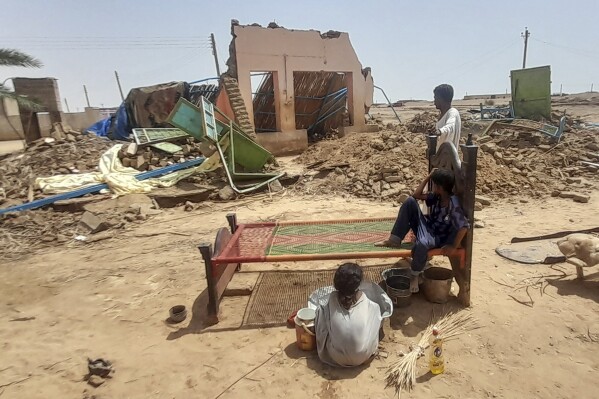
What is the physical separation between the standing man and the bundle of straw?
5.52ft

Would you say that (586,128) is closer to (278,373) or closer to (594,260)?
(594,260)

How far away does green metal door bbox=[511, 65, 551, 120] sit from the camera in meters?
11.8

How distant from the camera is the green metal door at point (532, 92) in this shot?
11.8 meters

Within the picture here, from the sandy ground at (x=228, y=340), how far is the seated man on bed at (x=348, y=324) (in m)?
0.12

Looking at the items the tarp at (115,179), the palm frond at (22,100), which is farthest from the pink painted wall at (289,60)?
the palm frond at (22,100)

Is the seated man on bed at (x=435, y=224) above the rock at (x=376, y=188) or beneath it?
above

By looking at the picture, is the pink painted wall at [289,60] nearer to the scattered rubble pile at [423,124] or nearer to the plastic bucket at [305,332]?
the scattered rubble pile at [423,124]

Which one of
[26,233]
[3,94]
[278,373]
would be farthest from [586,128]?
[3,94]

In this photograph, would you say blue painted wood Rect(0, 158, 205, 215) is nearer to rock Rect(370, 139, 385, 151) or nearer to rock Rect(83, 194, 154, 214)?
rock Rect(83, 194, 154, 214)

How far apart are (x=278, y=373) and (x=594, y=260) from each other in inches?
117

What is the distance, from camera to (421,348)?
270 centimetres

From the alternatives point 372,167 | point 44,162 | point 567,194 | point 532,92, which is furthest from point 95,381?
point 532,92

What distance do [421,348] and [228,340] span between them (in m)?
1.46

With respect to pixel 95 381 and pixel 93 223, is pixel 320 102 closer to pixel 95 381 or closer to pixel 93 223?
pixel 93 223
